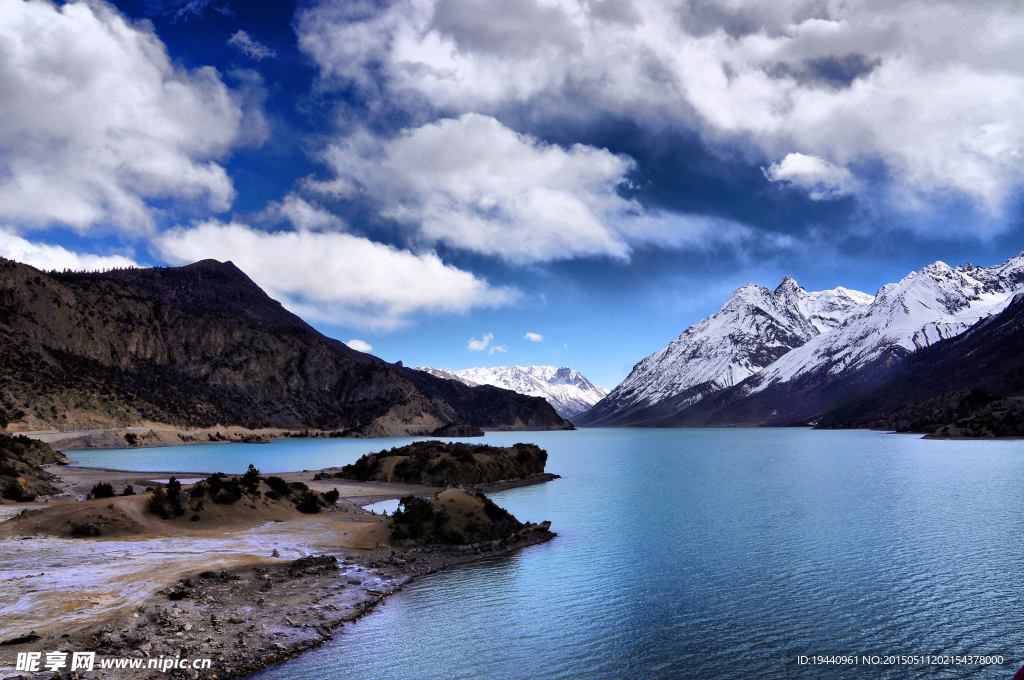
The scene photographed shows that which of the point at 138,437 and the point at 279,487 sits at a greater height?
the point at 138,437

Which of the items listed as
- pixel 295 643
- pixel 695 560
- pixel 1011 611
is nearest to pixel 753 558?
pixel 695 560

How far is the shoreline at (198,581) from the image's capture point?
54.3ft

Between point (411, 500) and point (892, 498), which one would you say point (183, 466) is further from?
point (892, 498)

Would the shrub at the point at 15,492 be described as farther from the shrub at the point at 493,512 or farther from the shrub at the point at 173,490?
the shrub at the point at 493,512

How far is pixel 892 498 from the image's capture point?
50.5m

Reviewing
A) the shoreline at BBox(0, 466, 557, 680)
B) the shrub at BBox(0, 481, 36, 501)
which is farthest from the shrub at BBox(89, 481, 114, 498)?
the shrub at BBox(0, 481, 36, 501)

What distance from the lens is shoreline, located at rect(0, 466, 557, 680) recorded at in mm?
16547

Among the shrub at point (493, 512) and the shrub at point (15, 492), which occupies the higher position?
the shrub at point (15, 492)

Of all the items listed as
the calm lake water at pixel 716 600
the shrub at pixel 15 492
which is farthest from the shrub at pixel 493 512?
the shrub at pixel 15 492

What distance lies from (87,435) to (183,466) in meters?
61.1

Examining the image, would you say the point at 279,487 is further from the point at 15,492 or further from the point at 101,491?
the point at 15,492

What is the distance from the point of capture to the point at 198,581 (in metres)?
21.6

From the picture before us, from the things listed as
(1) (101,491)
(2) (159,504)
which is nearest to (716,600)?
(2) (159,504)

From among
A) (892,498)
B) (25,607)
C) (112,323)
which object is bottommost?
(892,498)
